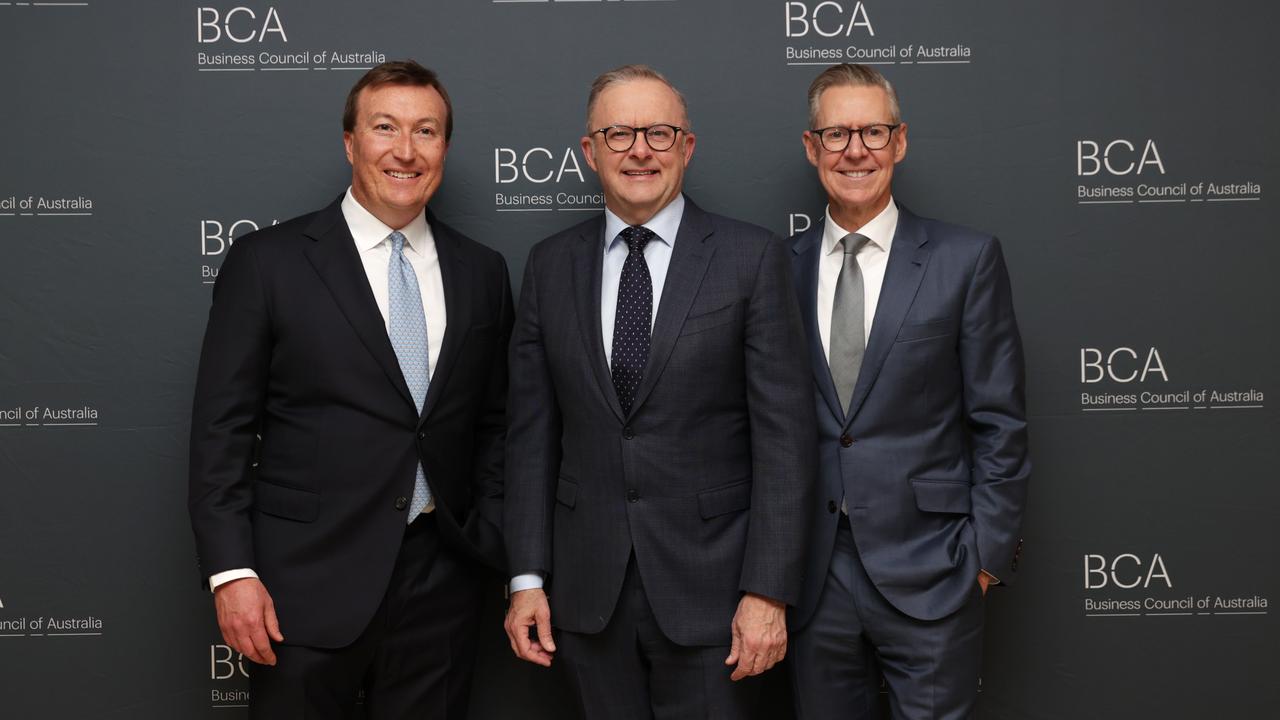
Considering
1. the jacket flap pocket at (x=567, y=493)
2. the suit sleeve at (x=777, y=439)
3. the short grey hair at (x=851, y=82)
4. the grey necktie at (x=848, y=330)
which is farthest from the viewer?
the short grey hair at (x=851, y=82)

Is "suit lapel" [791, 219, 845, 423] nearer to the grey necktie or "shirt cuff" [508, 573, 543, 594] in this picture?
the grey necktie

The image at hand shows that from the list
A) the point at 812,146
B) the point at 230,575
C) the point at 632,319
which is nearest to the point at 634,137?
the point at 632,319

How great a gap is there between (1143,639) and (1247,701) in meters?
0.34

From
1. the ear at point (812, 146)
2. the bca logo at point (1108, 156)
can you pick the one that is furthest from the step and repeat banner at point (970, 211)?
the ear at point (812, 146)

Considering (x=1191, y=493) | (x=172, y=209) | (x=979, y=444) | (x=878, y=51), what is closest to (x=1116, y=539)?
(x=1191, y=493)

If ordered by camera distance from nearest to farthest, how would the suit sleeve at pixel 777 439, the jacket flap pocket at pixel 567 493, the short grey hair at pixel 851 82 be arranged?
the suit sleeve at pixel 777 439 → the jacket flap pocket at pixel 567 493 → the short grey hair at pixel 851 82

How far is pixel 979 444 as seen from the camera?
83.2 inches

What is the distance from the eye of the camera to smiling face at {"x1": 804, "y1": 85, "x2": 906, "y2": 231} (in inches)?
85.6

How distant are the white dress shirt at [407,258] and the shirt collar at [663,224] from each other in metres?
0.43

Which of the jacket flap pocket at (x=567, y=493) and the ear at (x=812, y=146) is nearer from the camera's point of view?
the jacket flap pocket at (x=567, y=493)

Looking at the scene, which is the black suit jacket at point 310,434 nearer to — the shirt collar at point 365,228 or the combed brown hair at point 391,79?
the shirt collar at point 365,228

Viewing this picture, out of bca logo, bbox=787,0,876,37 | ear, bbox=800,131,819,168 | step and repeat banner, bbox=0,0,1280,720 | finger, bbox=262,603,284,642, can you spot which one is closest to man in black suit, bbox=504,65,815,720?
ear, bbox=800,131,819,168

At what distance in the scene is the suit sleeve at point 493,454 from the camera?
222cm

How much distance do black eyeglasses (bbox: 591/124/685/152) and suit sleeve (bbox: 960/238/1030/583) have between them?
735mm
